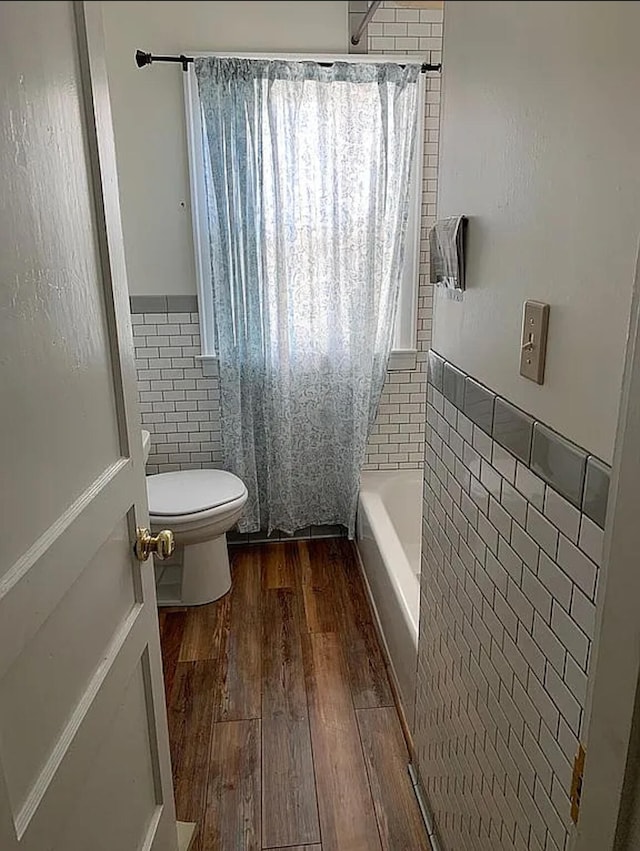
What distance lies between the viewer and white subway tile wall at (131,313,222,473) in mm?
2777

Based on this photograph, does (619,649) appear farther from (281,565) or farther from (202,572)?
(281,565)

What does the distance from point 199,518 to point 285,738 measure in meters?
0.83

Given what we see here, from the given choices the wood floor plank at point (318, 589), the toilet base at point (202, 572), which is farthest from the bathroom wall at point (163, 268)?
the wood floor plank at point (318, 589)

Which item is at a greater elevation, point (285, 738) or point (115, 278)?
point (115, 278)

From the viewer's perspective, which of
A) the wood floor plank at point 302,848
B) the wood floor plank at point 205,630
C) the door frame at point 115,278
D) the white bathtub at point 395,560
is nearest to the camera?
the door frame at point 115,278

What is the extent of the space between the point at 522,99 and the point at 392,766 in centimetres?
169

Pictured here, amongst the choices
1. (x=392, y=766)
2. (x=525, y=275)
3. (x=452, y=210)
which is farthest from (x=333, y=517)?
(x=525, y=275)

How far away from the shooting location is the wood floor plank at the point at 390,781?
1.60 m

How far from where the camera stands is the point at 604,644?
60 cm

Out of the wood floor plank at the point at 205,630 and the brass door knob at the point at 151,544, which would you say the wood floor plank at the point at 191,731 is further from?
the brass door knob at the point at 151,544

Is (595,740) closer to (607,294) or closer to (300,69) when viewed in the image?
(607,294)

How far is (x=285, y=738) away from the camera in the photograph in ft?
6.31

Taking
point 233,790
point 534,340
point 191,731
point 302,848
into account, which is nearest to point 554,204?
point 534,340

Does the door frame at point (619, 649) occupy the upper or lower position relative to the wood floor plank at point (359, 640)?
upper
